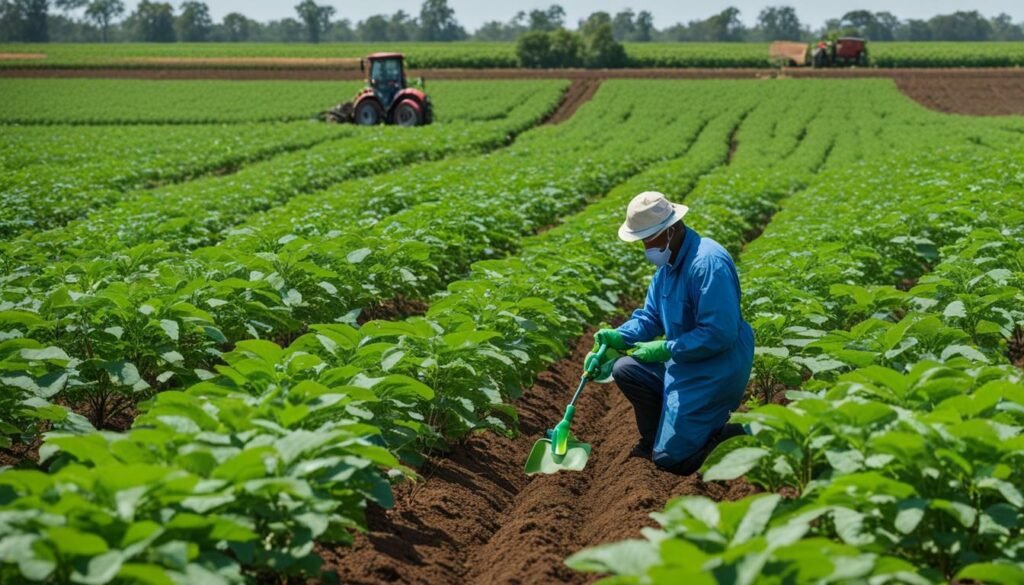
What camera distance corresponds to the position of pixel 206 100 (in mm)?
46500

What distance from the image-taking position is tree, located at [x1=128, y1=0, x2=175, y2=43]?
412 feet

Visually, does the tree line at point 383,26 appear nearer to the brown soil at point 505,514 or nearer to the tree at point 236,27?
the tree at point 236,27

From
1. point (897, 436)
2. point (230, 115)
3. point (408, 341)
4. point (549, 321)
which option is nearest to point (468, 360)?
point (408, 341)

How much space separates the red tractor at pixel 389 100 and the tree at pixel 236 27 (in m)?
121

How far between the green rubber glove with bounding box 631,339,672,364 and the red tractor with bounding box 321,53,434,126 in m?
29.9

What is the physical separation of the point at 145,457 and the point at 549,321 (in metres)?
3.83

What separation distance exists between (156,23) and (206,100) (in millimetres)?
86785

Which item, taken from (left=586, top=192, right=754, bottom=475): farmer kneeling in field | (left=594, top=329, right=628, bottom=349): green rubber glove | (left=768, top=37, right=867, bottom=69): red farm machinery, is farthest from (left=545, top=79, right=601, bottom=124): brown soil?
(left=586, top=192, right=754, bottom=475): farmer kneeling in field

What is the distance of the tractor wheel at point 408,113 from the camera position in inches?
1375

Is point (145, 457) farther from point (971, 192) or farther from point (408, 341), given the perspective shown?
point (971, 192)

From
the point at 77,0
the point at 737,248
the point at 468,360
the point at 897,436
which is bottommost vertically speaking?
the point at 737,248

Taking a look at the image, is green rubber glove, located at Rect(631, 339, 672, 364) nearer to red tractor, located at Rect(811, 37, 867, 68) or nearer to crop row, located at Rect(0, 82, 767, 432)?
crop row, located at Rect(0, 82, 767, 432)

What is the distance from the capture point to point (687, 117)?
38281 mm

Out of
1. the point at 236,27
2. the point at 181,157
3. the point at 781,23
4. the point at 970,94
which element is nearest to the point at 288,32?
the point at 236,27
